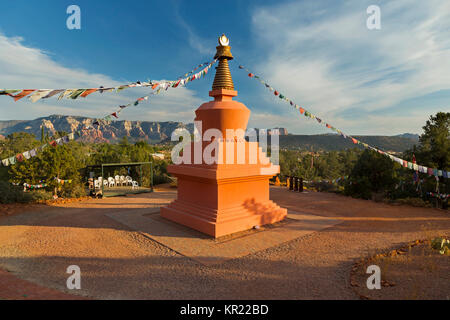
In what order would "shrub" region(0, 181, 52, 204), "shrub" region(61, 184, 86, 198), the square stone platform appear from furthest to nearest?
"shrub" region(61, 184, 86, 198)
"shrub" region(0, 181, 52, 204)
the square stone platform

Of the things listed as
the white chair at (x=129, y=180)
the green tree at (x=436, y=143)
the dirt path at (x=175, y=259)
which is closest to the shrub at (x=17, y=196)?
the dirt path at (x=175, y=259)

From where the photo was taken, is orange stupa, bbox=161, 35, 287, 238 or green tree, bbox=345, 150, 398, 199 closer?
orange stupa, bbox=161, 35, 287, 238

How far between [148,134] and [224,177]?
146412mm

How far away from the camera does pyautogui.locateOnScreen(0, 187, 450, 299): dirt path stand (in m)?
4.33

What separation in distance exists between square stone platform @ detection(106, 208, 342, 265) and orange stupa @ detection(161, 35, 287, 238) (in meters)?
0.32

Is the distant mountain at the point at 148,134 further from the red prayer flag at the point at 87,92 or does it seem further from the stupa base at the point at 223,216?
the stupa base at the point at 223,216

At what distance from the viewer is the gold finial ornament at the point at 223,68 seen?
27.8 feet

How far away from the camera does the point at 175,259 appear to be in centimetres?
563

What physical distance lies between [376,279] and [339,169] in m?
45.0

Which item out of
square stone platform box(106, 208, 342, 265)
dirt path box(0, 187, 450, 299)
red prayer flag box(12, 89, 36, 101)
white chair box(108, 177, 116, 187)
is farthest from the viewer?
white chair box(108, 177, 116, 187)

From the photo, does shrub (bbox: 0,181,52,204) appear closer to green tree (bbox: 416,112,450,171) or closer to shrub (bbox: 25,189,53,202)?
shrub (bbox: 25,189,53,202)

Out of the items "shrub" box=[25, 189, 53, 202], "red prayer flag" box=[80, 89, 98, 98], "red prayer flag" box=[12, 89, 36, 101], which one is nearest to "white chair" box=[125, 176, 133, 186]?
"shrub" box=[25, 189, 53, 202]

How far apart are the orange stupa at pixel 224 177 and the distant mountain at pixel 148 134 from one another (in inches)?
1406

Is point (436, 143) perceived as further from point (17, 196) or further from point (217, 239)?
point (17, 196)
